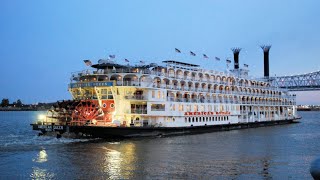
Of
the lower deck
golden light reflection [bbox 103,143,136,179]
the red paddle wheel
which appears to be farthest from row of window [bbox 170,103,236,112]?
golden light reflection [bbox 103,143,136,179]

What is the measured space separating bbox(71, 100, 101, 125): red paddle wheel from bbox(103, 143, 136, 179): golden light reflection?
268 inches

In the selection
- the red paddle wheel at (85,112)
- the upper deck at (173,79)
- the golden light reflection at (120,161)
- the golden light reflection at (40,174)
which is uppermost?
the upper deck at (173,79)

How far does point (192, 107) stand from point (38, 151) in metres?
23.6

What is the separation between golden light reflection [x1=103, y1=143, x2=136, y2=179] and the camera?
22.8 meters

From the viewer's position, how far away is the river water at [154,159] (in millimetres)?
22616

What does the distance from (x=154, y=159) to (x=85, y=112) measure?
51.4ft

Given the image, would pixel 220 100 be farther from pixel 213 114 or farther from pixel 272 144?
pixel 272 144

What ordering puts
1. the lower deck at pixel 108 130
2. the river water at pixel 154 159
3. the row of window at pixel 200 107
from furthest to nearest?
the row of window at pixel 200 107
the lower deck at pixel 108 130
the river water at pixel 154 159

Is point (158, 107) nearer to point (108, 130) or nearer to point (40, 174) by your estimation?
point (108, 130)

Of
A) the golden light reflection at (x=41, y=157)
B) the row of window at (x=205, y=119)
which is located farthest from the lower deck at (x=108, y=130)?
the golden light reflection at (x=41, y=157)

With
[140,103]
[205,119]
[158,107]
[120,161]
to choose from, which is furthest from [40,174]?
[205,119]

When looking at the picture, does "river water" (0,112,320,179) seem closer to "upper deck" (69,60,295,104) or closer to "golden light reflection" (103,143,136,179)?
"golden light reflection" (103,143,136,179)

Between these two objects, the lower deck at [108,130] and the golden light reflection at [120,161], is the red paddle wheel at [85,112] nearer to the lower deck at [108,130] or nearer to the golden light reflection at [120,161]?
the lower deck at [108,130]

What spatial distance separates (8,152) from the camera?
100.0ft
